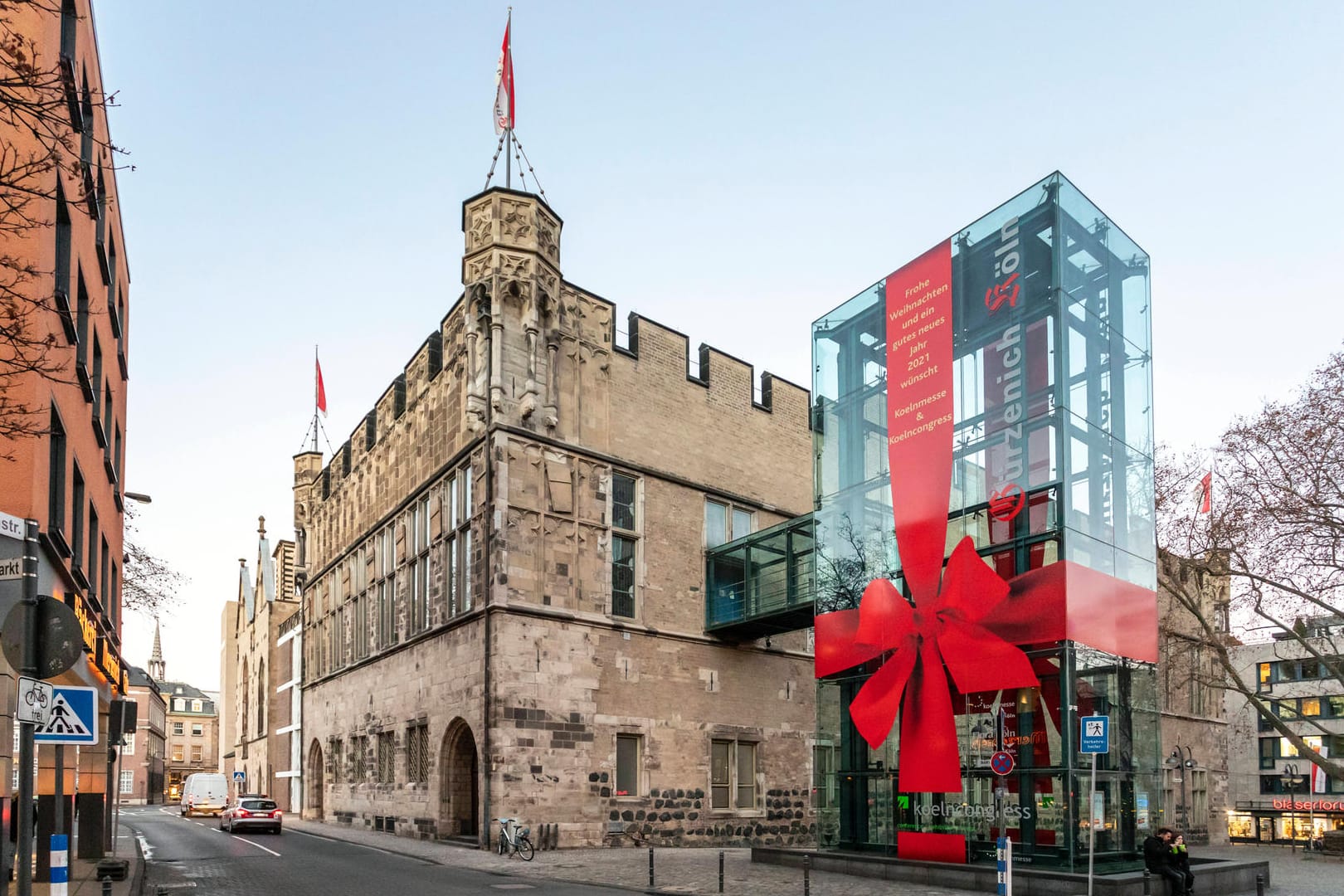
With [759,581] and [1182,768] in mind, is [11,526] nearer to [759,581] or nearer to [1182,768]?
[759,581]

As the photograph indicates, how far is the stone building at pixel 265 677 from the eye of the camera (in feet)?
173

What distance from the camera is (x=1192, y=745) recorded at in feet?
156

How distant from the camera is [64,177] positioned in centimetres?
1586

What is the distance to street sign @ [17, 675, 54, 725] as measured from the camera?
7.30 metres

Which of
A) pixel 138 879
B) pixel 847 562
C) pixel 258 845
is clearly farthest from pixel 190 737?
pixel 847 562

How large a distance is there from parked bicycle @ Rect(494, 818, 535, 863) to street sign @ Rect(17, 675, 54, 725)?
17965mm

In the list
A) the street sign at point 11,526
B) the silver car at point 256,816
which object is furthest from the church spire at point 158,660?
the street sign at point 11,526

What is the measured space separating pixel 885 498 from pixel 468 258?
12690 mm

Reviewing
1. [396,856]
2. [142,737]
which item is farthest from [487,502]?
[142,737]

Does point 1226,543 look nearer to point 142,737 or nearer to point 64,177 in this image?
point 64,177

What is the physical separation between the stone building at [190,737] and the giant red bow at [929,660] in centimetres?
11717

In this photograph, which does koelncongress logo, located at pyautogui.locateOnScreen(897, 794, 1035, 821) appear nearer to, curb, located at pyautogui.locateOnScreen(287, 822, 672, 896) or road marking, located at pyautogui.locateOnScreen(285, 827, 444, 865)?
curb, located at pyautogui.locateOnScreen(287, 822, 672, 896)

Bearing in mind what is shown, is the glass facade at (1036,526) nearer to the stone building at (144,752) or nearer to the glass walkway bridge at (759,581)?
the glass walkway bridge at (759,581)

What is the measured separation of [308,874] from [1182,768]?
36.2 meters
